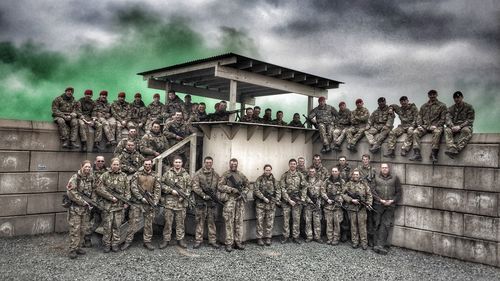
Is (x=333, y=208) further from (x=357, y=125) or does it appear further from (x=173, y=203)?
(x=173, y=203)

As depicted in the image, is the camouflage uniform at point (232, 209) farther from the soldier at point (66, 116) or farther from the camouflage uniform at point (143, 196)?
the soldier at point (66, 116)

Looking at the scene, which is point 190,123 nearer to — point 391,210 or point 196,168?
point 196,168

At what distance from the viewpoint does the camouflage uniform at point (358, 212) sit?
9609mm

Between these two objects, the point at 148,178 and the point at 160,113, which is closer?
the point at 148,178

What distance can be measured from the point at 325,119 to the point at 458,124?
4075 mm

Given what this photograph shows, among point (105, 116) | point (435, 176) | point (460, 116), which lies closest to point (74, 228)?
point (105, 116)

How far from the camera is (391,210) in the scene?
9555 mm

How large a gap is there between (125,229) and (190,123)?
13.0ft

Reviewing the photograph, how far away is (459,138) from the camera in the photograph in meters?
8.98

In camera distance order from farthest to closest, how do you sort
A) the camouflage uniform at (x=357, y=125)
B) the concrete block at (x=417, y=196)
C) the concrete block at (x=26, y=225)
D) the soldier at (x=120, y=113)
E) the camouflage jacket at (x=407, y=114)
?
the soldier at (x=120, y=113) < the camouflage uniform at (x=357, y=125) < the camouflage jacket at (x=407, y=114) < the concrete block at (x=417, y=196) < the concrete block at (x=26, y=225)

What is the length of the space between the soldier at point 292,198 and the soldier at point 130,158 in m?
4.18

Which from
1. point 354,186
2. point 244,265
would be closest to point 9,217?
point 244,265

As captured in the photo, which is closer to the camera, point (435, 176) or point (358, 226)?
point (435, 176)

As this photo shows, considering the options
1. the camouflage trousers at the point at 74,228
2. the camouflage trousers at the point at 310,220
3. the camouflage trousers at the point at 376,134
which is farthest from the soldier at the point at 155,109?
the camouflage trousers at the point at 376,134
